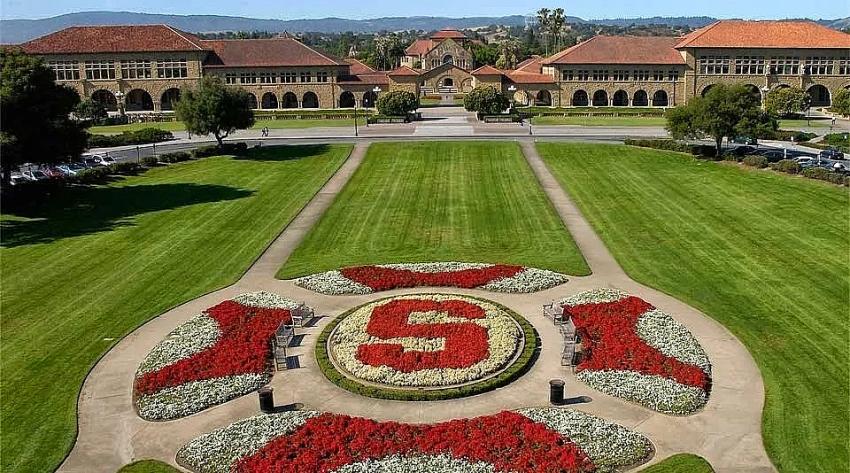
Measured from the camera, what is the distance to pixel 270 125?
93312 mm

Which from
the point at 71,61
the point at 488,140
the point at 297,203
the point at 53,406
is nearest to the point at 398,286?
the point at 53,406

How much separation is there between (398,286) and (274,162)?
34.9 m

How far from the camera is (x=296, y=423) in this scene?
64.9ft

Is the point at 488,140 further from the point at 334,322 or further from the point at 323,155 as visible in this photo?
the point at 334,322

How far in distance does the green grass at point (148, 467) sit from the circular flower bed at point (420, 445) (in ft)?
1.33

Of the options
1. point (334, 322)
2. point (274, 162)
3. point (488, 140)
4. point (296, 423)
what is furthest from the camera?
point (488, 140)

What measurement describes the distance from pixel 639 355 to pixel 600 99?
95132 mm

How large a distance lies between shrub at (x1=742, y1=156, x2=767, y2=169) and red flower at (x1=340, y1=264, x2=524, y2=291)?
31.3 meters

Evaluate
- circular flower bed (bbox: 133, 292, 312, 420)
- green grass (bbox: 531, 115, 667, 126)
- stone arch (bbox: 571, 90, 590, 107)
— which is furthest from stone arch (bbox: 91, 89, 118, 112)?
circular flower bed (bbox: 133, 292, 312, 420)

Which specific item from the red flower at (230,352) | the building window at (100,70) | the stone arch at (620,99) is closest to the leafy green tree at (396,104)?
the stone arch at (620,99)

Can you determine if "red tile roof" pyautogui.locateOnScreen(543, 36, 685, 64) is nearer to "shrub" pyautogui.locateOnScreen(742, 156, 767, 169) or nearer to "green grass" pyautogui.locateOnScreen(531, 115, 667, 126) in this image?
"green grass" pyautogui.locateOnScreen(531, 115, 667, 126)

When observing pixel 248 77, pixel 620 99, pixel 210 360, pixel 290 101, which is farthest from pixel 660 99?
pixel 210 360

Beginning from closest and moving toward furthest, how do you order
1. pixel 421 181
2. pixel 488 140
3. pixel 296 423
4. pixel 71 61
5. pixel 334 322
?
pixel 296 423
pixel 334 322
pixel 421 181
pixel 488 140
pixel 71 61

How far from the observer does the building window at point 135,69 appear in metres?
107
